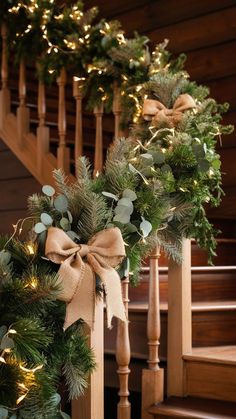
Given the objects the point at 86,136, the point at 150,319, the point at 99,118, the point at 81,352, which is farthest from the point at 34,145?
the point at 81,352

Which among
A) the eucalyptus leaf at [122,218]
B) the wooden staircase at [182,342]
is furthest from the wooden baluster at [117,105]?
the eucalyptus leaf at [122,218]

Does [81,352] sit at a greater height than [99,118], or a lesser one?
lesser

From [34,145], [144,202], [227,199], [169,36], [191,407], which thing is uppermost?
[169,36]

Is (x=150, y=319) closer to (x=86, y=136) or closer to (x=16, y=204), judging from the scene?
(x=16, y=204)

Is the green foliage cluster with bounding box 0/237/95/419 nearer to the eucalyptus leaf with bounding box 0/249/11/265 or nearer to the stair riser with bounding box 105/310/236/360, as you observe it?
the eucalyptus leaf with bounding box 0/249/11/265

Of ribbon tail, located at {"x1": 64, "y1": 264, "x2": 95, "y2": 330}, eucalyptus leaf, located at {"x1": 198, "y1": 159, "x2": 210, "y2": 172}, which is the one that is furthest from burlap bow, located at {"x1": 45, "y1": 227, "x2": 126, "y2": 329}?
eucalyptus leaf, located at {"x1": 198, "y1": 159, "x2": 210, "y2": 172}

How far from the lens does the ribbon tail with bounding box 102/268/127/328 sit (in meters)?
1.37

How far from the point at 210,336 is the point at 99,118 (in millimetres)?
1210

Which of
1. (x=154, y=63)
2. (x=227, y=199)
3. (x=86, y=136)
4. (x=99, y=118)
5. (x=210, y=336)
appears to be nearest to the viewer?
(x=210, y=336)

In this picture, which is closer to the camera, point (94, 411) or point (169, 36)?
point (94, 411)

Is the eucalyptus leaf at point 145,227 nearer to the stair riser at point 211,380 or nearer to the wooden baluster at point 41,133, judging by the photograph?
the stair riser at point 211,380

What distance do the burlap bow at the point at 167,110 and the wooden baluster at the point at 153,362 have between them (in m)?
0.45

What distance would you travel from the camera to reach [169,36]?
3938 millimetres

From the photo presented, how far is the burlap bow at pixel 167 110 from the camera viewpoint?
6.71 ft
